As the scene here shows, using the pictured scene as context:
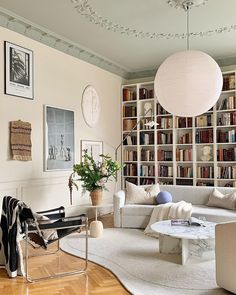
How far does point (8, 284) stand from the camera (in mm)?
3070

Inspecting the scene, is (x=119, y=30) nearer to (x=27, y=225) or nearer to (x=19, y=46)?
(x=19, y=46)

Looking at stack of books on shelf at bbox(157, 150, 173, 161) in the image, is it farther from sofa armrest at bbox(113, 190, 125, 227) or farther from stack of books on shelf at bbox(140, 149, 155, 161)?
sofa armrest at bbox(113, 190, 125, 227)

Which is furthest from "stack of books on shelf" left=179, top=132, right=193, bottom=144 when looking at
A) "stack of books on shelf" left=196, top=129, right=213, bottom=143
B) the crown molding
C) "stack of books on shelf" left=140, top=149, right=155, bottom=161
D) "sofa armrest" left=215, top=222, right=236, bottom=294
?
"sofa armrest" left=215, top=222, right=236, bottom=294

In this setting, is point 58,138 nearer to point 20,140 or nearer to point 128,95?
point 20,140

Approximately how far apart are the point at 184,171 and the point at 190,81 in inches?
139

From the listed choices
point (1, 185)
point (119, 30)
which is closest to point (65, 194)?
point (1, 185)

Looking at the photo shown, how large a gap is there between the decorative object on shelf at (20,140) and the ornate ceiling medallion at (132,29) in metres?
1.76

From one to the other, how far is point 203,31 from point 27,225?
12.6 ft

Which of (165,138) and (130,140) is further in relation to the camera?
(130,140)

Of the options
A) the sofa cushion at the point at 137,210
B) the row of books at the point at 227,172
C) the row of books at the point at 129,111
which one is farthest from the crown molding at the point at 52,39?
the row of books at the point at 227,172

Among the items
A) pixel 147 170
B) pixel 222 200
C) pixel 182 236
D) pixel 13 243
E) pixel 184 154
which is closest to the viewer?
pixel 13 243

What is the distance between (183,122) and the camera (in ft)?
21.8

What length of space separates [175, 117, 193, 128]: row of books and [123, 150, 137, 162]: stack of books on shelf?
116 centimetres

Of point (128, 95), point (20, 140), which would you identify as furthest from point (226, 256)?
point (128, 95)
